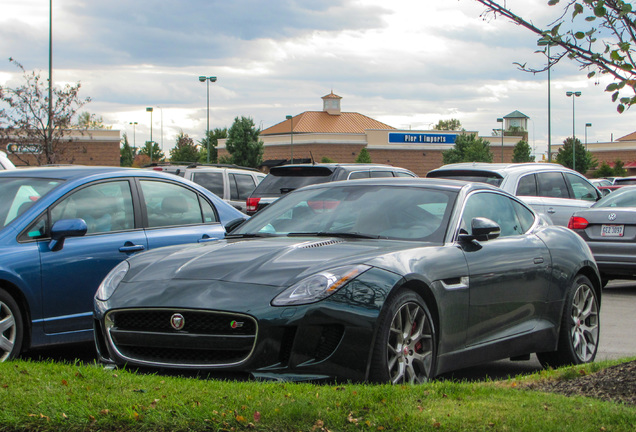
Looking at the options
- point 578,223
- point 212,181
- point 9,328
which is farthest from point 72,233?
point 212,181

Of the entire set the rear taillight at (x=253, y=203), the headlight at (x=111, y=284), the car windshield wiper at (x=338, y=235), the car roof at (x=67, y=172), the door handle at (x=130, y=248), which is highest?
the car roof at (x=67, y=172)

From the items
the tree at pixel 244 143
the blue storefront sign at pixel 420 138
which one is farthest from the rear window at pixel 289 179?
the blue storefront sign at pixel 420 138

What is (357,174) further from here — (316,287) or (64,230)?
(316,287)

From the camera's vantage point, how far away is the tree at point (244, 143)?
281ft

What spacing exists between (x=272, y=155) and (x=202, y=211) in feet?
309

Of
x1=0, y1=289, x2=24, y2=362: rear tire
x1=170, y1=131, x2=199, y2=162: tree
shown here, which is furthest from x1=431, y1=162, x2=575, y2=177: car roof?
x1=170, y1=131, x2=199, y2=162: tree

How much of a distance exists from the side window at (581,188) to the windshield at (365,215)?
9.21 metres

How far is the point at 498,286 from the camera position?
6.10 metres

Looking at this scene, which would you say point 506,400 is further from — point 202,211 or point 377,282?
point 202,211

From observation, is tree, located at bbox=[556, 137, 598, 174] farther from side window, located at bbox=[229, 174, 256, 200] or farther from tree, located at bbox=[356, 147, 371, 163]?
side window, located at bbox=[229, 174, 256, 200]

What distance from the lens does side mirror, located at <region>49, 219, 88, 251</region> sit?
6.66 m

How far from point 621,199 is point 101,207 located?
848cm

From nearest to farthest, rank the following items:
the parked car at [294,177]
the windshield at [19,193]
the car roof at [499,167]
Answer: the windshield at [19,193] → the car roof at [499,167] → the parked car at [294,177]

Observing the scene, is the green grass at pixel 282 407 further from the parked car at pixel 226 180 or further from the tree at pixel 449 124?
the tree at pixel 449 124
